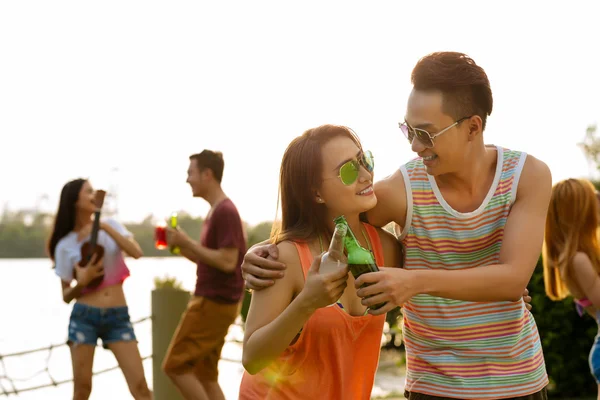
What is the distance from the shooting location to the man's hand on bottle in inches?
111

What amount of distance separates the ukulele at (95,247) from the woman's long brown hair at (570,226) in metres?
3.47

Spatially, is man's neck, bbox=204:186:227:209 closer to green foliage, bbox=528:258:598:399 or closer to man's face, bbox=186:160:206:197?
man's face, bbox=186:160:206:197

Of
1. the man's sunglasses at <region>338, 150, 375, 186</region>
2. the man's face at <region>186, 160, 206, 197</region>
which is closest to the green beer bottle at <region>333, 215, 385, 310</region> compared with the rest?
the man's sunglasses at <region>338, 150, 375, 186</region>

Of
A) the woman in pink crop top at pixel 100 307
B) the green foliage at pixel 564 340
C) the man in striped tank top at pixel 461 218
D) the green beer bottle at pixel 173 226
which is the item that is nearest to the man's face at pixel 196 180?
the green beer bottle at pixel 173 226

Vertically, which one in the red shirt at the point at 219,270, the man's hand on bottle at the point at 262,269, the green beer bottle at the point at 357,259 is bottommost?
the red shirt at the point at 219,270

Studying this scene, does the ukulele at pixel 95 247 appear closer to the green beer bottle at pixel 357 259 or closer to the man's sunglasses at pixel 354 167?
the man's sunglasses at pixel 354 167

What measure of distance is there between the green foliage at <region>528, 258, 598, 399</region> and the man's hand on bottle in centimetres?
610

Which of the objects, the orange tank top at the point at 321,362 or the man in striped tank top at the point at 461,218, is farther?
the man in striped tank top at the point at 461,218

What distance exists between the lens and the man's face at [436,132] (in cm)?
303

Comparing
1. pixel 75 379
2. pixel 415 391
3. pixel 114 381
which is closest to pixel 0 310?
pixel 114 381

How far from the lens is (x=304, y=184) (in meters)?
3.05

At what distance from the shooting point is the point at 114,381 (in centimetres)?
1120

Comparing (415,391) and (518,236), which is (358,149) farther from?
(415,391)

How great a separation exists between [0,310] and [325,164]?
2639 centimetres
